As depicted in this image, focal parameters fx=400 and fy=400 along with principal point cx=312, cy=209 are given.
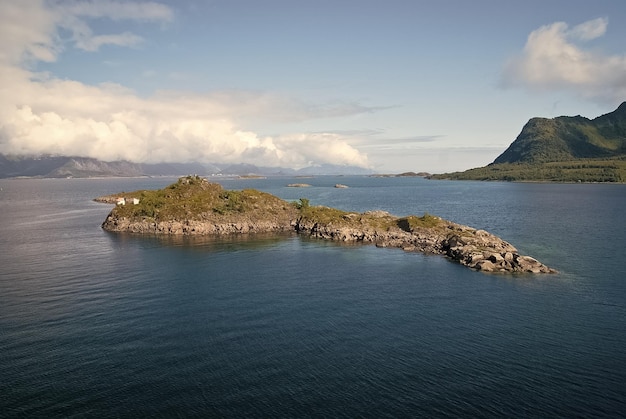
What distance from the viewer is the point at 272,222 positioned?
127750 millimetres

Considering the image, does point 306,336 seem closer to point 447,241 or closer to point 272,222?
point 447,241

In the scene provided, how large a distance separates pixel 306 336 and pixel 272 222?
81753mm

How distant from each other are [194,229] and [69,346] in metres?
76.1

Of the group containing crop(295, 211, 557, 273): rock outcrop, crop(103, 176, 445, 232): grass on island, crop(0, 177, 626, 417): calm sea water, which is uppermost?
crop(103, 176, 445, 232): grass on island

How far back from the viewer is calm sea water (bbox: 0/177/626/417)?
35.0 metres

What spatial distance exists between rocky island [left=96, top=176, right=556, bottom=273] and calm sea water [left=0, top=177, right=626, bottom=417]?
1258 cm

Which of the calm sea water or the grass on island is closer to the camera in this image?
the calm sea water

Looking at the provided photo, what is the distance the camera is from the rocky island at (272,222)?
98.7m

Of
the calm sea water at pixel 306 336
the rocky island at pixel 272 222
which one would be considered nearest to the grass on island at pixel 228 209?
the rocky island at pixel 272 222

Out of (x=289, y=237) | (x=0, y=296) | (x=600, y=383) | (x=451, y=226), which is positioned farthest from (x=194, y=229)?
(x=600, y=383)

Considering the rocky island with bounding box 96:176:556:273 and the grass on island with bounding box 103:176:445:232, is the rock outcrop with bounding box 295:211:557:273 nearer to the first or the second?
the rocky island with bounding box 96:176:556:273

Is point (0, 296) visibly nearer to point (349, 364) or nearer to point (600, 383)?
point (349, 364)

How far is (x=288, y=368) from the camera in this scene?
40.3 meters

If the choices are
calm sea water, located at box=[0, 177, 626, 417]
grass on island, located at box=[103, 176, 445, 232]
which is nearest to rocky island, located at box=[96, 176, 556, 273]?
grass on island, located at box=[103, 176, 445, 232]
